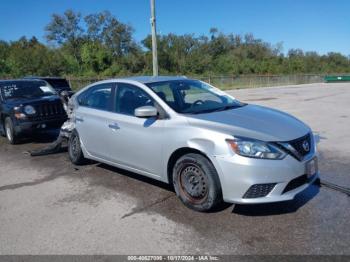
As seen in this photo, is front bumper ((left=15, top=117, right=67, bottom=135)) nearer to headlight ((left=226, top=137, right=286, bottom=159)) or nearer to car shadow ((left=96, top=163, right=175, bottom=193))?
car shadow ((left=96, top=163, right=175, bottom=193))

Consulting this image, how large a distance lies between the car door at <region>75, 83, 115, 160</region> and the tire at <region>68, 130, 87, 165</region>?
0.22 metres

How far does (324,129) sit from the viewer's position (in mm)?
9633

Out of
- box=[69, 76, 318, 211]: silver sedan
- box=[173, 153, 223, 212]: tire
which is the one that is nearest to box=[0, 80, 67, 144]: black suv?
box=[69, 76, 318, 211]: silver sedan

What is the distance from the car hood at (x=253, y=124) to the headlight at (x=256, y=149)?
0.24ft

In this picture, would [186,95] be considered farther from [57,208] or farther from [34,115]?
[34,115]

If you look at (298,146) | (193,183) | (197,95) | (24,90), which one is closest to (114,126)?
(197,95)

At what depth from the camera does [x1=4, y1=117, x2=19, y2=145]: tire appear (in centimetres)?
900

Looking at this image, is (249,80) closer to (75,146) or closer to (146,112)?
(75,146)

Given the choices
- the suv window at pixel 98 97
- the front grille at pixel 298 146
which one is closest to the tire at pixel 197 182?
the front grille at pixel 298 146

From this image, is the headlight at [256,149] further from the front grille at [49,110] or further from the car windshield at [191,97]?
the front grille at [49,110]

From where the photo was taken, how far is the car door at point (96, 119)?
555 centimetres

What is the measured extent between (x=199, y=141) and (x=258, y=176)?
79 centimetres

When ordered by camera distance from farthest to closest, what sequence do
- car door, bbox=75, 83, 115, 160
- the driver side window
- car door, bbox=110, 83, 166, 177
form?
car door, bbox=75, 83, 115, 160
the driver side window
car door, bbox=110, 83, 166, 177

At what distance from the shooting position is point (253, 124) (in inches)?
167
